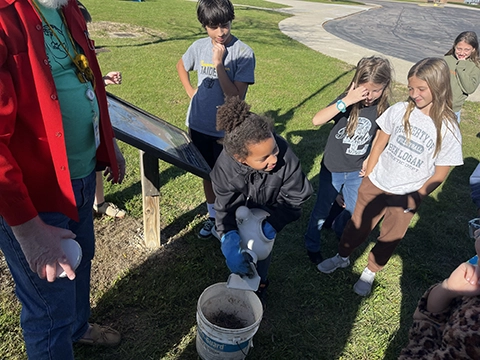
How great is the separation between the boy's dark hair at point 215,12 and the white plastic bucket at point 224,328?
1.84 metres

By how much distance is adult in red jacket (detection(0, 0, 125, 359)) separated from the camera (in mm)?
1253

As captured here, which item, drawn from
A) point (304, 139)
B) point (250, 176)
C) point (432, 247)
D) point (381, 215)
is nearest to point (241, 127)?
point (250, 176)

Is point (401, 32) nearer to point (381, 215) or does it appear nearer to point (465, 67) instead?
point (465, 67)

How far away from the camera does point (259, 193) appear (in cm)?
235

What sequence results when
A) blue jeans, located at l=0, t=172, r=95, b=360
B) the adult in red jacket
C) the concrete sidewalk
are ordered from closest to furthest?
the adult in red jacket < blue jeans, located at l=0, t=172, r=95, b=360 < the concrete sidewalk

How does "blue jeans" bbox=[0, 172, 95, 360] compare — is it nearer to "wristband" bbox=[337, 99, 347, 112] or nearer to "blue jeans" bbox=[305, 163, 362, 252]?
"wristband" bbox=[337, 99, 347, 112]

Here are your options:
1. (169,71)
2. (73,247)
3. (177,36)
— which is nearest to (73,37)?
(73,247)

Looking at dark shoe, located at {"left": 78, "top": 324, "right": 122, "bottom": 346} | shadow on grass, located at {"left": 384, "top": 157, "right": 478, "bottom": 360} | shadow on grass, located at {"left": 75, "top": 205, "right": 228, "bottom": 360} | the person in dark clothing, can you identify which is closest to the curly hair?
the person in dark clothing

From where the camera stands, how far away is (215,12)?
2.70m

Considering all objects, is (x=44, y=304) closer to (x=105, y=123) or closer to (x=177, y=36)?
(x=105, y=123)

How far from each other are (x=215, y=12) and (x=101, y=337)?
2312mm

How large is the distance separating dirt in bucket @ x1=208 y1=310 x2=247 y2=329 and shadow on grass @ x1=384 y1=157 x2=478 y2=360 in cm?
106

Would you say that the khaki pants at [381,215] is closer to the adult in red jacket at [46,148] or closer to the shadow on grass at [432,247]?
the shadow on grass at [432,247]

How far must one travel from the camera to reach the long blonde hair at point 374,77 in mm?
2683
